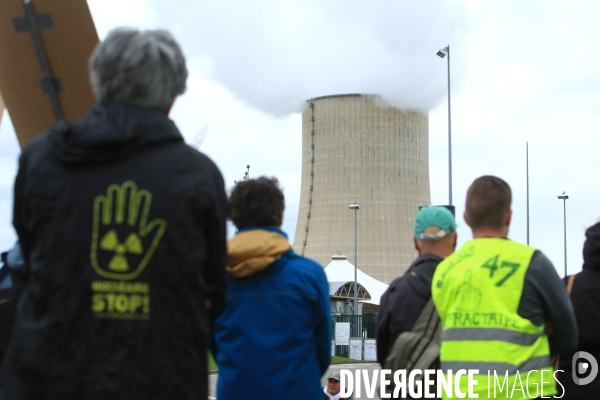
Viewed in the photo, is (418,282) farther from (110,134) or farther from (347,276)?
(347,276)

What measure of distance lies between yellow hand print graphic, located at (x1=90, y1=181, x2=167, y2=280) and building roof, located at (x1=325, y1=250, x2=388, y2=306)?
29.6 metres

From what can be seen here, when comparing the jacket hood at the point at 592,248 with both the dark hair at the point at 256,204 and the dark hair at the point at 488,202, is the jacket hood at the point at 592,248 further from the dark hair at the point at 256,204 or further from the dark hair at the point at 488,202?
the dark hair at the point at 256,204

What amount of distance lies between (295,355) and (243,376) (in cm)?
18

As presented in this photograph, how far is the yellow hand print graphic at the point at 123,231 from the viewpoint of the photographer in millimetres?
1462

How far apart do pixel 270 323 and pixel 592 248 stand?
4.46 ft

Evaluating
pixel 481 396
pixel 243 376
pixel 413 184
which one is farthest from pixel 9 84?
pixel 413 184

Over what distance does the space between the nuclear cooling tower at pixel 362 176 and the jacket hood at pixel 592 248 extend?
1020 inches

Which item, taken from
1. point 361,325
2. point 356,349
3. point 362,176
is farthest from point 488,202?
point 362,176

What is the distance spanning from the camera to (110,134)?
59.5 inches

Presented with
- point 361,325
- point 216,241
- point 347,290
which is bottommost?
point 347,290

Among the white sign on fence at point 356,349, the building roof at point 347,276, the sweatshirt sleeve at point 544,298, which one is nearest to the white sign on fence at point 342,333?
the white sign on fence at point 356,349

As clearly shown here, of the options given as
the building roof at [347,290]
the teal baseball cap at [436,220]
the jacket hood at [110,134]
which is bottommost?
the building roof at [347,290]

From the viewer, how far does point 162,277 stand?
4.84 ft

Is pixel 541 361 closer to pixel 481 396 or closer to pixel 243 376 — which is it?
pixel 481 396
